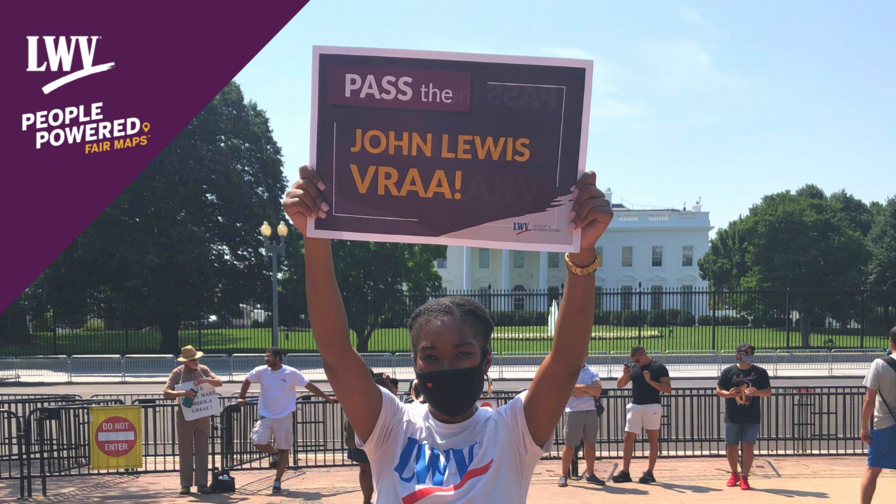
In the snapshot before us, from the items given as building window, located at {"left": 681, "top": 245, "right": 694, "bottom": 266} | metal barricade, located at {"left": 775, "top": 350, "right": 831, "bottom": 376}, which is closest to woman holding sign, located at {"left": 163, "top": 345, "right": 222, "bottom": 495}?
metal barricade, located at {"left": 775, "top": 350, "right": 831, "bottom": 376}

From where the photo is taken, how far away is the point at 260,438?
967cm

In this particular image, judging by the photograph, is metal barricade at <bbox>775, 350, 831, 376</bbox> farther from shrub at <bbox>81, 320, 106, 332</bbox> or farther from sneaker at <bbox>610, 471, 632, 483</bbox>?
shrub at <bbox>81, 320, 106, 332</bbox>

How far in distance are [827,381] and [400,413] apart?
2570 cm

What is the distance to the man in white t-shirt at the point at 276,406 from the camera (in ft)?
31.8

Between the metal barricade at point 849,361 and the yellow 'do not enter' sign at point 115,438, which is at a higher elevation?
the yellow 'do not enter' sign at point 115,438

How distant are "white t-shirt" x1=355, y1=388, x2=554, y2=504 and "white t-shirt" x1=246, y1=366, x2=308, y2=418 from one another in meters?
7.64

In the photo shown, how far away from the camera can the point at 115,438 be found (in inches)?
403

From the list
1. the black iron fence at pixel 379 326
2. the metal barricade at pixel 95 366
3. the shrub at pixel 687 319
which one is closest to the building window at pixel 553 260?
the shrub at pixel 687 319

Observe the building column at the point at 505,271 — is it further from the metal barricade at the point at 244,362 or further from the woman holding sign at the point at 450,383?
the woman holding sign at the point at 450,383

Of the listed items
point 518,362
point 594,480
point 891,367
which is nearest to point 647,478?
point 594,480

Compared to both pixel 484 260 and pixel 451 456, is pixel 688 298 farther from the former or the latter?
pixel 451 456

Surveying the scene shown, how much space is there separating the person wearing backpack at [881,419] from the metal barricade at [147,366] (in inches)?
958

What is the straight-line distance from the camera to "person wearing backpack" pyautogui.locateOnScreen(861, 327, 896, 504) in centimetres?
711

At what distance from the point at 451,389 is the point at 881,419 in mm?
6570
